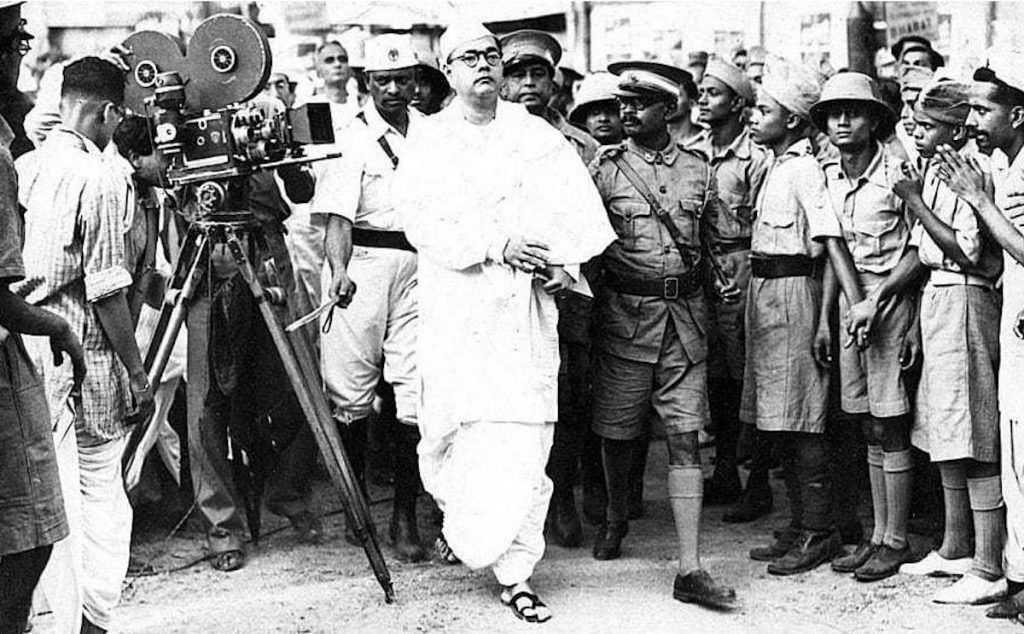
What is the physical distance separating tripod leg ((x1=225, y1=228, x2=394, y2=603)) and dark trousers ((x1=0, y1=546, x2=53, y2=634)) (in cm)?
185

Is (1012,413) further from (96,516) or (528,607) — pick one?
(96,516)

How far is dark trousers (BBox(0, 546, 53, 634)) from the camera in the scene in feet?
12.9

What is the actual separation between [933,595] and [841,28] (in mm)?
5640

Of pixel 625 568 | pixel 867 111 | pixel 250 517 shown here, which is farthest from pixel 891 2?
pixel 250 517

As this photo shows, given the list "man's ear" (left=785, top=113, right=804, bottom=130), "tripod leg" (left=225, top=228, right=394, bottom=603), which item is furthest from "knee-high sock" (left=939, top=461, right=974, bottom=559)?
"tripod leg" (left=225, top=228, right=394, bottom=603)

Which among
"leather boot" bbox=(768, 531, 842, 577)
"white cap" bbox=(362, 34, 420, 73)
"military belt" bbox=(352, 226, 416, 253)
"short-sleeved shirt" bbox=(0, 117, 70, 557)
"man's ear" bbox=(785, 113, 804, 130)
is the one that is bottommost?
"leather boot" bbox=(768, 531, 842, 577)

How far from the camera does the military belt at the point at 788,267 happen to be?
6234 mm

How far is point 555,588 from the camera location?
19.6ft

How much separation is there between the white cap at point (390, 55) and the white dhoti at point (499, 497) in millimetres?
1807

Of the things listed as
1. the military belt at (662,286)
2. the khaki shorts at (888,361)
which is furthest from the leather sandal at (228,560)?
the khaki shorts at (888,361)

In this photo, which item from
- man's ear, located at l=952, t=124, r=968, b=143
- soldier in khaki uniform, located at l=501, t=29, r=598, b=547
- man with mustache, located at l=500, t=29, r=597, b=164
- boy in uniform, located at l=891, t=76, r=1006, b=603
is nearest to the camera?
boy in uniform, located at l=891, t=76, r=1006, b=603

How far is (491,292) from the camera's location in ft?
18.6

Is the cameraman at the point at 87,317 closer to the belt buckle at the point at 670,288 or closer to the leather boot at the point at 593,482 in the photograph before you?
the belt buckle at the point at 670,288

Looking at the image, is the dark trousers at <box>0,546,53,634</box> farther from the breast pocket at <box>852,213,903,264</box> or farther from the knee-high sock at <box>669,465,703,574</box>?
the breast pocket at <box>852,213,903,264</box>
